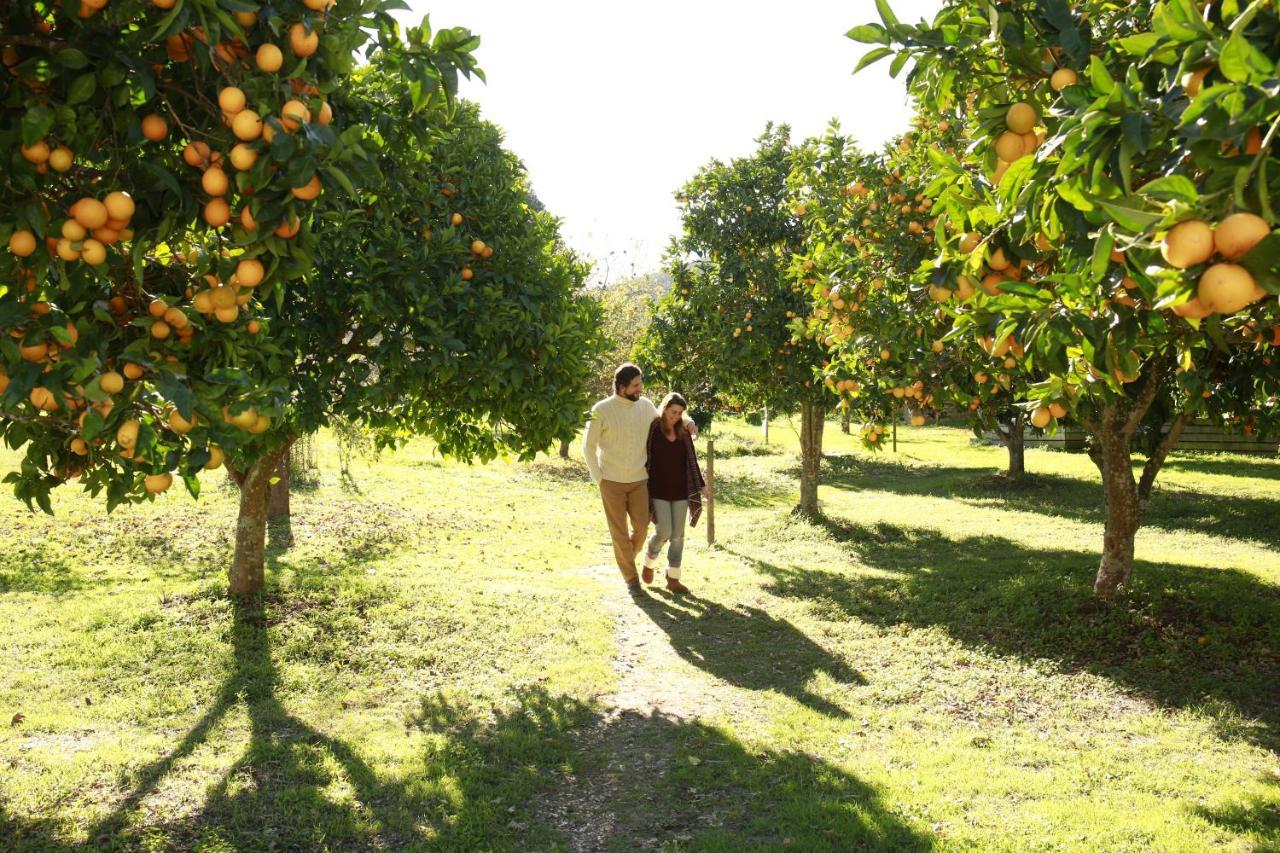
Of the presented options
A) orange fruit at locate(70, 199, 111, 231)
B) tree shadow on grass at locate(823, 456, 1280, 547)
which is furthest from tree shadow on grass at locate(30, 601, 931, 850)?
tree shadow on grass at locate(823, 456, 1280, 547)

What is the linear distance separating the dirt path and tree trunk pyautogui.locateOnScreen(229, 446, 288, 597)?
311 centimetres

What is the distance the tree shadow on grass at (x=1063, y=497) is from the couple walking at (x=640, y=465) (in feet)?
26.9

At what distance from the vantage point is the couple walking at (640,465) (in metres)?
8.09

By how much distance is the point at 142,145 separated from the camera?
2551 millimetres

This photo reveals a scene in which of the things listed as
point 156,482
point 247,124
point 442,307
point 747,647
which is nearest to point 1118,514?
point 747,647

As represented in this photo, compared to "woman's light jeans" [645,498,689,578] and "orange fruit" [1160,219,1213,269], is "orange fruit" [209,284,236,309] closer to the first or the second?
"orange fruit" [1160,219,1213,269]

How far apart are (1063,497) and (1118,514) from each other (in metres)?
9.06

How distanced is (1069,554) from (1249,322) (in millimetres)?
7750

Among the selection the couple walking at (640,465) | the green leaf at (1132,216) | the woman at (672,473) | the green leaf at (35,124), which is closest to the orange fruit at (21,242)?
the green leaf at (35,124)

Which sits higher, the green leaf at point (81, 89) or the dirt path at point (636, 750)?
the green leaf at point (81, 89)

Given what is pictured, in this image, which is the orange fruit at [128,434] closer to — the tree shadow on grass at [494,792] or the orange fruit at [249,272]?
the orange fruit at [249,272]

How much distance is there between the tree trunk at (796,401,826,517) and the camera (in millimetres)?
13656

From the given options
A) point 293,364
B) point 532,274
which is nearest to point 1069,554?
point 532,274

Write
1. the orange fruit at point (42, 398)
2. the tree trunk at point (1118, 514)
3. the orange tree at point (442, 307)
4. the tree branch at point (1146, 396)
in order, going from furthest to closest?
the tree trunk at point (1118, 514) → the tree branch at point (1146, 396) → the orange tree at point (442, 307) → the orange fruit at point (42, 398)
